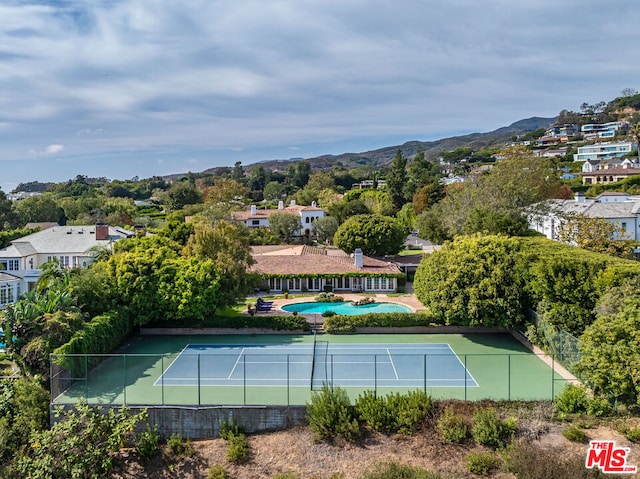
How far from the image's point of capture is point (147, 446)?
19.5m

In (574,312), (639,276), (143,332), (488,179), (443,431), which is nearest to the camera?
(443,431)

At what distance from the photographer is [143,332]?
107 ft

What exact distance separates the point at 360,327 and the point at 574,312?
11.9 m

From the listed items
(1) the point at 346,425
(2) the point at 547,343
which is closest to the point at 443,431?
(1) the point at 346,425

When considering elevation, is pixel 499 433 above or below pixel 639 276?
below

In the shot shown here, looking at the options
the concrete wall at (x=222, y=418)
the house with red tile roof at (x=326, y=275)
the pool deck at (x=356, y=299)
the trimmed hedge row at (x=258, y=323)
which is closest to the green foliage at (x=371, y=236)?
the house with red tile roof at (x=326, y=275)

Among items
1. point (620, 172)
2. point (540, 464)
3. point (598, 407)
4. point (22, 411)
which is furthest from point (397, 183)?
point (540, 464)

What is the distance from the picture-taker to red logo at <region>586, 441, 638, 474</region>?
17.1 m

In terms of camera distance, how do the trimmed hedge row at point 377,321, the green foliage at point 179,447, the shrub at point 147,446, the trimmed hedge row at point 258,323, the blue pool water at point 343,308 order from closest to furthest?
the shrub at point 147,446, the green foliage at point 179,447, the trimmed hedge row at point 377,321, the trimmed hedge row at point 258,323, the blue pool water at point 343,308

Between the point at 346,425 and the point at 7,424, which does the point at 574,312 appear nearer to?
the point at 346,425

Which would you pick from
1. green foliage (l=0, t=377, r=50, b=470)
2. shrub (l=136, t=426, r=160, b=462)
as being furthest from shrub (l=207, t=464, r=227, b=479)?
green foliage (l=0, t=377, r=50, b=470)

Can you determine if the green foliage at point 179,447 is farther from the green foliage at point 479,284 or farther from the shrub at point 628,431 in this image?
the green foliage at point 479,284

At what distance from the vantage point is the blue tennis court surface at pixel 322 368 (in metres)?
23.8

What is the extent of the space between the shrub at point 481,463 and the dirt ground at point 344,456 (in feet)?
0.71
